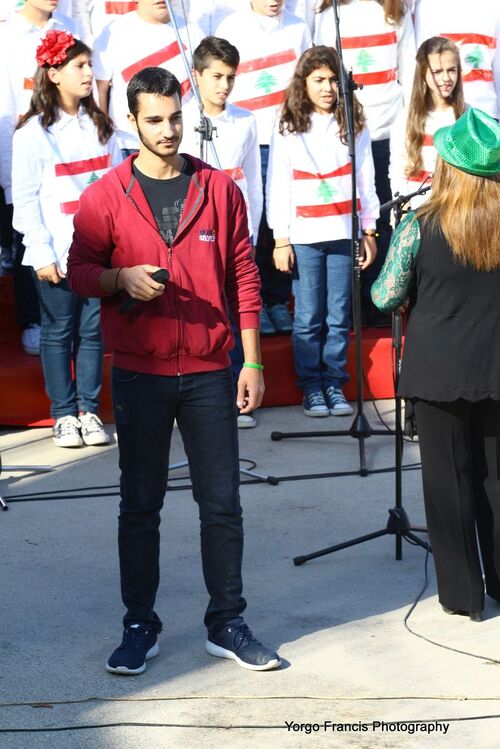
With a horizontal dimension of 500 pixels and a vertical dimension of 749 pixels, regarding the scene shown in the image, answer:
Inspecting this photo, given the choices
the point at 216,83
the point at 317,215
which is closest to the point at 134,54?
the point at 216,83

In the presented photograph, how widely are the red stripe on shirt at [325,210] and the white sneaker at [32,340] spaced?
1.80m

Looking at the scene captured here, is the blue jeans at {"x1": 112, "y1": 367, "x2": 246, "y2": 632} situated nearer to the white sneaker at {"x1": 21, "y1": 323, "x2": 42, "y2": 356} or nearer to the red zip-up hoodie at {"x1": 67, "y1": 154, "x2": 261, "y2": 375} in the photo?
the red zip-up hoodie at {"x1": 67, "y1": 154, "x2": 261, "y2": 375}

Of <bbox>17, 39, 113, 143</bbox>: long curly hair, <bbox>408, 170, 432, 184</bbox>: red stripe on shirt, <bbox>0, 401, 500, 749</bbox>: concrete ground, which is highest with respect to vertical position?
<bbox>17, 39, 113, 143</bbox>: long curly hair

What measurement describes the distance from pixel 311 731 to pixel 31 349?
14.6 ft

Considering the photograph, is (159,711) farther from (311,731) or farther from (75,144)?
(75,144)

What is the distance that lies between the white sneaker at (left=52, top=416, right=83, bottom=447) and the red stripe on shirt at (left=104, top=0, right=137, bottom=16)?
273cm

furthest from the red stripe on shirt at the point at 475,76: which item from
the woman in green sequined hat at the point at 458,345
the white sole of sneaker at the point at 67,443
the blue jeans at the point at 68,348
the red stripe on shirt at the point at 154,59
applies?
A: the woman in green sequined hat at the point at 458,345

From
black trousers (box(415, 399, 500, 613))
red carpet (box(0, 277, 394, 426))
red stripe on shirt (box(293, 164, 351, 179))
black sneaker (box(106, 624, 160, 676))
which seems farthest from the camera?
red stripe on shirt (box(293, 164, 351, 179))

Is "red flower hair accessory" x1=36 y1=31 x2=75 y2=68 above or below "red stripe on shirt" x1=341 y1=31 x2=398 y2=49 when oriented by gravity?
below

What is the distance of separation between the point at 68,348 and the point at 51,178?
96 cm

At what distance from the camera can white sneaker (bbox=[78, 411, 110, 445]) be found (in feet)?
23.0

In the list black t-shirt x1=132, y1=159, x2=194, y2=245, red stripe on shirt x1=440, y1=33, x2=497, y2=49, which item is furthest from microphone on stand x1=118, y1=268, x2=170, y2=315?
red stripe on shirt x1=440, y1=33, x2=497, y2=49

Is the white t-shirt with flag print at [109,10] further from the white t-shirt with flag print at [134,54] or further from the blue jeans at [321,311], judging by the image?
the blue jeans at [321,311]

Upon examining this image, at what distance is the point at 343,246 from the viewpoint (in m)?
7.55
